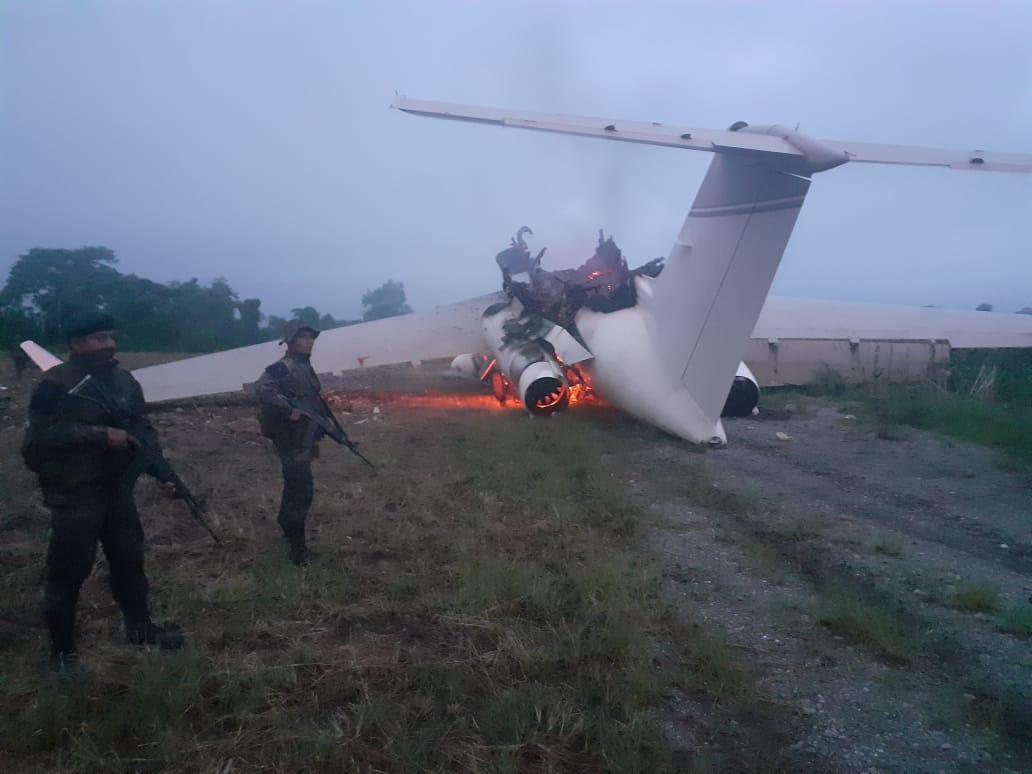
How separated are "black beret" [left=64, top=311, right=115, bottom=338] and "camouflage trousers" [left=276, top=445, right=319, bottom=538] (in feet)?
5.50

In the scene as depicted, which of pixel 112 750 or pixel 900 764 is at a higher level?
pixel 112 750

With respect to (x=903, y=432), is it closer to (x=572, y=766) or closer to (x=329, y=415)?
(x=329, y=415)

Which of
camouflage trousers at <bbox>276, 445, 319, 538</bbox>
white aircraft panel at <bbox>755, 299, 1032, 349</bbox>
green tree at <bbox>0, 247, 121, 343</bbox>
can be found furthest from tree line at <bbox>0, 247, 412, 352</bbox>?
camouflage trousers at <bbox>276, 445, 319, 538</bbox>

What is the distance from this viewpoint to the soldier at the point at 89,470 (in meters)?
3.74

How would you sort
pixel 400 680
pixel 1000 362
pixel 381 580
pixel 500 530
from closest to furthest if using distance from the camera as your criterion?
1. pixel 400 680
2. pixel 381 580
3. pixel 500 530
4. pixel 1000 362

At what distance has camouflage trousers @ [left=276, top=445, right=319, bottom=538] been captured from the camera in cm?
540

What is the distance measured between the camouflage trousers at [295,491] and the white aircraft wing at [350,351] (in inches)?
195

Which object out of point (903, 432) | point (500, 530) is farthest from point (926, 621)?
point (903, 432)

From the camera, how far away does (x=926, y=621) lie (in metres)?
4.51

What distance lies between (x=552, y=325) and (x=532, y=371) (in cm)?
132

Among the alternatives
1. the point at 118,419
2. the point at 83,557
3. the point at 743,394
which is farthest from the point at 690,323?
the point at 83,557

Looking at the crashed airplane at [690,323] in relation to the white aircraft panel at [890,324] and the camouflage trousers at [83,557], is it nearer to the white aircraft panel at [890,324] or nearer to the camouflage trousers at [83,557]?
the white aircraft panel at [890,324]

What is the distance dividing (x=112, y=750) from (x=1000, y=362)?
15771 millimetres

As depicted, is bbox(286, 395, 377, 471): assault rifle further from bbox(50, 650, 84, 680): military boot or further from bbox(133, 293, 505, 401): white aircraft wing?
bbox(133, 293, 505, 401): white aircraft wing
